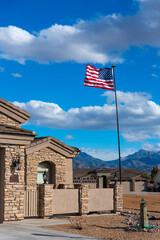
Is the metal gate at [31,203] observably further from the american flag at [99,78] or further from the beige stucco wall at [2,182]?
the american flag at [99,78]

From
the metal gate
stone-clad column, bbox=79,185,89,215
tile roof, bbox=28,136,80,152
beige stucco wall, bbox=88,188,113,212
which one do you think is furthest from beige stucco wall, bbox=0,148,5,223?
tile roof, bbox=28,136,80,152

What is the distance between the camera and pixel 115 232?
48.7 feet

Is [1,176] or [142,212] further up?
[1,176]

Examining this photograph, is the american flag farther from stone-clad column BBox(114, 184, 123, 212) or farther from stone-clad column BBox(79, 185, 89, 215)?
stone-clad column BBox(79, 185, 89, 215)

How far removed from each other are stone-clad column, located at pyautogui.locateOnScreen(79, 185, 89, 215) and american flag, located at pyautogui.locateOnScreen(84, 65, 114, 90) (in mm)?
9201

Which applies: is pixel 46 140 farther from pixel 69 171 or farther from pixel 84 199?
pixel 84 199

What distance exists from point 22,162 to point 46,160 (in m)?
8.31

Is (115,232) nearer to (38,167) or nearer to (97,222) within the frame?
(97,222)

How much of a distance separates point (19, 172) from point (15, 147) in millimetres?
1185

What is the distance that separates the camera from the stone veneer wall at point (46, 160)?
81.6ft

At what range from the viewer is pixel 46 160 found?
85.4 ft

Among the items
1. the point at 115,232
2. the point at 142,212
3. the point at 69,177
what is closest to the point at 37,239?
the point at 115,232

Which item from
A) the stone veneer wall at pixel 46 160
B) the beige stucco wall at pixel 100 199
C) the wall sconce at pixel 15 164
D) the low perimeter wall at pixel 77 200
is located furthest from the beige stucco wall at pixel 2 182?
the stone veneer wall at pixel 46 160

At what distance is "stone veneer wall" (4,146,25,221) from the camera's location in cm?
1716
